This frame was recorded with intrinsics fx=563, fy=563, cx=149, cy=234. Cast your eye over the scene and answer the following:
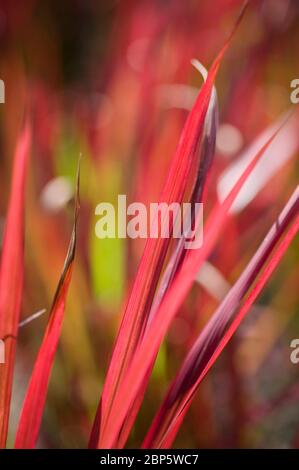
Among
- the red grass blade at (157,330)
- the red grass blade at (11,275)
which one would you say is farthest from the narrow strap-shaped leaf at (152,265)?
the red grass blade at (11,275)

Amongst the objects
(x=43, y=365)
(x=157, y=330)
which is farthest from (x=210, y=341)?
(x=43, y=365)

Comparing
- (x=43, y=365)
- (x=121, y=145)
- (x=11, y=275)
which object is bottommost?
(x=43, y=365)

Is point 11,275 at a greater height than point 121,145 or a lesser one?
lesser

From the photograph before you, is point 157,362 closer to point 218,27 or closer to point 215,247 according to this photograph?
point 215,247

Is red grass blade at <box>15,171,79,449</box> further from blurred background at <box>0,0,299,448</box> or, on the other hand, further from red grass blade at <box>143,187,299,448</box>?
red grass blade at <box>143,187,299,448</box>

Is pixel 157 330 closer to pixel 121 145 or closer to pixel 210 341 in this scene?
pixel 210 341

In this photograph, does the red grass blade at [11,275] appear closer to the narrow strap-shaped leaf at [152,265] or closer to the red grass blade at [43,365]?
the red grass blade at [43,365]
